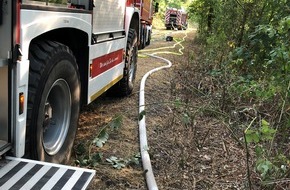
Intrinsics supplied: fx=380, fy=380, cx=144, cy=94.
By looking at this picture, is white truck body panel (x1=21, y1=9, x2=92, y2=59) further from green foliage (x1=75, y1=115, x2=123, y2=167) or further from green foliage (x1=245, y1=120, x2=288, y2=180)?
green foliage (x1=245, y1=120, x2=288, y2=180)

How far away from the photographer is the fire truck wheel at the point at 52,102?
279 centimetres

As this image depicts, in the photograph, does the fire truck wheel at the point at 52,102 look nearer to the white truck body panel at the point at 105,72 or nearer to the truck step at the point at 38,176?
the truck step at the point at 38,176

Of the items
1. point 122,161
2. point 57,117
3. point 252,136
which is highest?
point 252,136

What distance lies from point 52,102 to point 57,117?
185mm

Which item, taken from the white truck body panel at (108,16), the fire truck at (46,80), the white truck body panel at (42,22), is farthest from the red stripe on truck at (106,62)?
the white truck body panel at (42,22)

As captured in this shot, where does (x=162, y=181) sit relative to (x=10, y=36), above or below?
below

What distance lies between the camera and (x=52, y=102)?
338 cm

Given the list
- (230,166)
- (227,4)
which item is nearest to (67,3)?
(230,166)

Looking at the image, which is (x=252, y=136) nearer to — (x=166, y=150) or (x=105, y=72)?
(x=166, y=150)

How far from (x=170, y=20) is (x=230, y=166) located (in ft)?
108

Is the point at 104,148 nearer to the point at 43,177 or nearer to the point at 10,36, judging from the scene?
the point at 43,177

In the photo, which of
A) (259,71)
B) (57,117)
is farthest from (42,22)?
(259,71)

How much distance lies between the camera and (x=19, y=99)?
2535 mm

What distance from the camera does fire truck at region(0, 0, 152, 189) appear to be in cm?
241
